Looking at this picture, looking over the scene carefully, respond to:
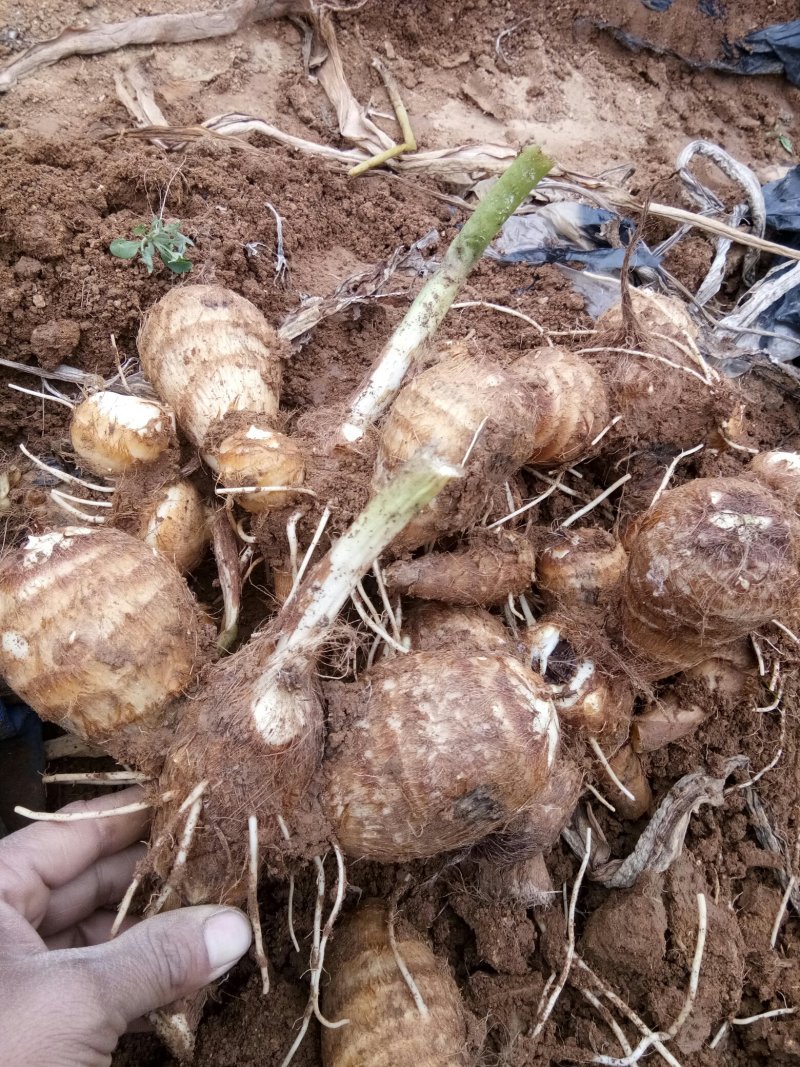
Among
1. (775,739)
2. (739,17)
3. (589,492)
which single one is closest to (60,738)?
(589,492)

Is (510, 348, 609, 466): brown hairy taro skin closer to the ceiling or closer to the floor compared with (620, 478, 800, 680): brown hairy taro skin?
closer to the ceiling

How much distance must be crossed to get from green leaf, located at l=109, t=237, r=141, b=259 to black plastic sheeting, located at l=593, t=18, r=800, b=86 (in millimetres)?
2632

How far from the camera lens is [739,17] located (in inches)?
125

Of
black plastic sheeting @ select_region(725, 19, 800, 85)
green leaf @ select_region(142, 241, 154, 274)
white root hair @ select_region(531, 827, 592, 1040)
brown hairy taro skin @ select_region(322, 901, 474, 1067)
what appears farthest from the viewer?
black plastic sheeting @ select_region(725, 19, 800, 85)

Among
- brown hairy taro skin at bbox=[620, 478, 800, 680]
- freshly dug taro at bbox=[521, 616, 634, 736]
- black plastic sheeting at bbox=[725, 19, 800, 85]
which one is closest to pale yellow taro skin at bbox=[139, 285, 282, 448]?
freshly dug taro at bbox=[521, 616, 634, 736]

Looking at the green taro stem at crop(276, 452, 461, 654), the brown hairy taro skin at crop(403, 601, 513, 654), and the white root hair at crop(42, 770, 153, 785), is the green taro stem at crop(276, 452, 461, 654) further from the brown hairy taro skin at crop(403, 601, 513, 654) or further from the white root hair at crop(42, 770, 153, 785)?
the white root hair at crop(42, 770, 153, 785)

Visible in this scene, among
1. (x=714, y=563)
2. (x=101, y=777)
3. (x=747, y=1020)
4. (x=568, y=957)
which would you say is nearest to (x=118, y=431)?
(x=101, y=777)

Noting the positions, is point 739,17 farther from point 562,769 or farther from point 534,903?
point 534,903

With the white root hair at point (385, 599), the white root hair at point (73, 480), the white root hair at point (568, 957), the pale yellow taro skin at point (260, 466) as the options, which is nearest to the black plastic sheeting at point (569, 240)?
the pale yellow taro skin at point (260, 466)

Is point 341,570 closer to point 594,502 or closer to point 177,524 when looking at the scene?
point 177,524

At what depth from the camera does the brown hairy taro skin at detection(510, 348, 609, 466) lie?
5.10 ft

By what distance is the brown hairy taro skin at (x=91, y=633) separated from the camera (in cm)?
120

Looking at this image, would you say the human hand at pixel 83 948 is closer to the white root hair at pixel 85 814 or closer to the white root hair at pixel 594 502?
the white root hair at pixel 85 814

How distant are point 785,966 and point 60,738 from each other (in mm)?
1784
